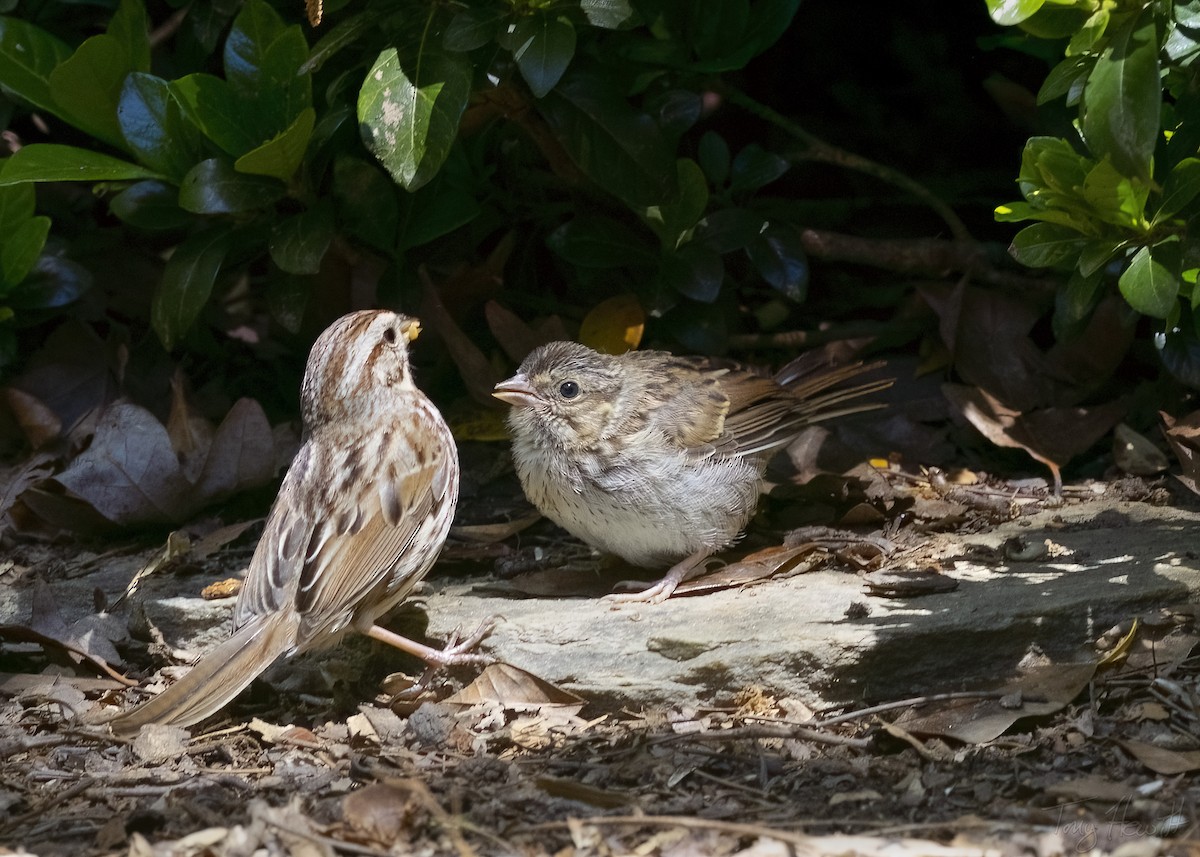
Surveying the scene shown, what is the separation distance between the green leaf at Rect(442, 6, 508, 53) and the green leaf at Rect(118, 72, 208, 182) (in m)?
1.28

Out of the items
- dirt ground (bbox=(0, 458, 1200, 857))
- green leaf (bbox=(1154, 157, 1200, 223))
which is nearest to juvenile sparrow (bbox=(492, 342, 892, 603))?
dirt ground (bbox=(0, 458, 1200, 857))

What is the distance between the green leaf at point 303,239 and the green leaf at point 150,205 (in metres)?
0.46

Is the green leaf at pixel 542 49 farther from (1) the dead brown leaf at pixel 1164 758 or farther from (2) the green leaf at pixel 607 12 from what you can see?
(1) the dead brown leaf at pixel 1164 758

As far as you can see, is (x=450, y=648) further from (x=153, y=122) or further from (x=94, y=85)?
(x=94, y=85)

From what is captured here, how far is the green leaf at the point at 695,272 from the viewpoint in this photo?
19.3ft

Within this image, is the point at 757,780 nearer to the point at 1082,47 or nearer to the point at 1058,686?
the point at 1058,686

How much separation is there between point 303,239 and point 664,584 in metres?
2.15

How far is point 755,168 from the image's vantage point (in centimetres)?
611

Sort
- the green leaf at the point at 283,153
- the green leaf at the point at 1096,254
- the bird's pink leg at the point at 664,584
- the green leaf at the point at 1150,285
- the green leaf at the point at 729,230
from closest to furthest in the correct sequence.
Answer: the green leaf at the point at 1150,285, the green leaf at the point at 1096,254, the bird's pink leg at the point at 664,584, the green leaf at the point at 283,153, the green leaf at the point at 729,230

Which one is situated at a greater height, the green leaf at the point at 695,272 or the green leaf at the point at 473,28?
the green leaf at the point at 473,28

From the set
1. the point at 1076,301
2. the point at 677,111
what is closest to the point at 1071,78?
the point at 1076,301

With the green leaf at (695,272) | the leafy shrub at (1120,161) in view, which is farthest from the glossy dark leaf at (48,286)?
the leafy shrub at (1120,161)

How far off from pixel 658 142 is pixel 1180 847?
3443mm

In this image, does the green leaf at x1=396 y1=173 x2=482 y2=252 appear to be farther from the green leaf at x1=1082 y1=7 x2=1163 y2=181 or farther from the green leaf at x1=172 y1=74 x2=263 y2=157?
the green leaf at x1=1082 y1=7 x2=1163 y2=181
